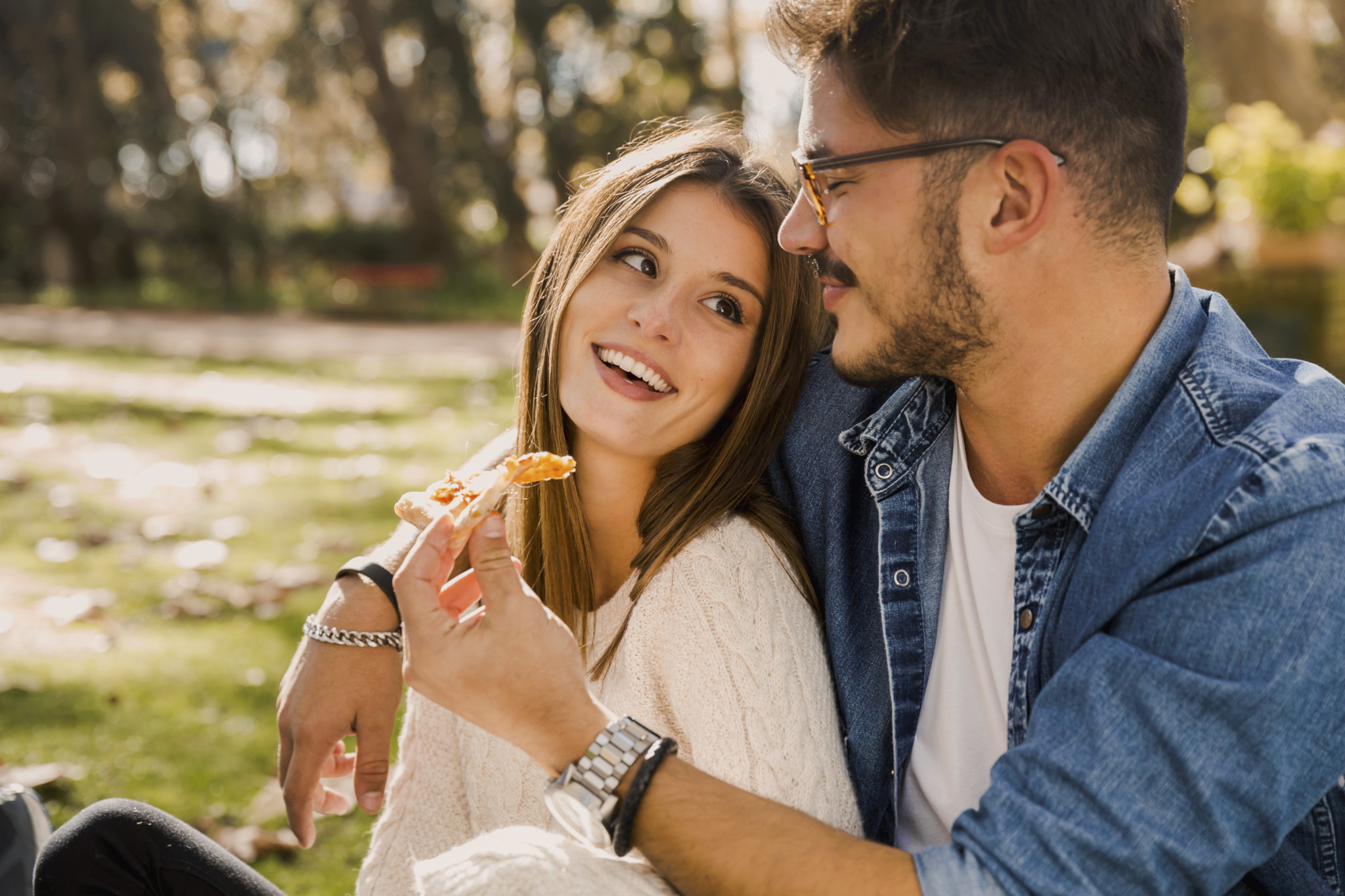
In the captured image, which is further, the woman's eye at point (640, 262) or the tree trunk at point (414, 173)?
the tree trunk at point (414, 173)

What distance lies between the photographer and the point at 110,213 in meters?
22.6

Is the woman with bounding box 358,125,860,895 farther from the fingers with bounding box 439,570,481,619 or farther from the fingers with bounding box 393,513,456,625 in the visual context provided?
the fingers with bounding box 393,513,456,625

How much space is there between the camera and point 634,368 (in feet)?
7.66

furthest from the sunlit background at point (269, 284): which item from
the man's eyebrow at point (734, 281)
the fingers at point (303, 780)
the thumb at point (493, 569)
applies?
the thumb at point (493, 569)

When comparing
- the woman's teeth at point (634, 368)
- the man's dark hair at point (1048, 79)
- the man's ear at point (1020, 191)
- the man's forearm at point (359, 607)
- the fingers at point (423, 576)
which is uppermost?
the man's dark hair at point (1048, 79)

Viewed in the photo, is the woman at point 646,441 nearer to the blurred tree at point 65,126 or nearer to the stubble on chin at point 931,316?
the stubble on chin at point 931,316

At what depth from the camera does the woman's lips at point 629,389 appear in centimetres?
236

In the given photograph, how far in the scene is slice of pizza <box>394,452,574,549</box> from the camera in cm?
188

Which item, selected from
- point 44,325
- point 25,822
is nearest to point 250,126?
point 44,325

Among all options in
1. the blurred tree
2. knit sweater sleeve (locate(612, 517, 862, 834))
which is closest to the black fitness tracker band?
knit sweater sleeve (locate(612, 517, 862, 834))

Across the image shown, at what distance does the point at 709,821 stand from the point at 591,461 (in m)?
1.09

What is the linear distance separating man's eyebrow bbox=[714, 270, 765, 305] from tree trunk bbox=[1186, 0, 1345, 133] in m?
11.6

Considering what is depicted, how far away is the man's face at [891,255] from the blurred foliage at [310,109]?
1846cm

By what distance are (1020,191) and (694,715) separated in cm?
114
